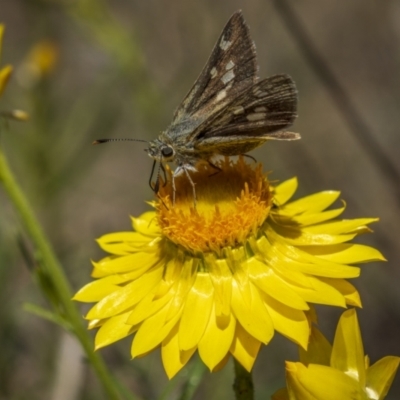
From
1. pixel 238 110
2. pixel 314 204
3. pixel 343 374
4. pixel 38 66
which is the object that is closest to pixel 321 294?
pixel 343 374

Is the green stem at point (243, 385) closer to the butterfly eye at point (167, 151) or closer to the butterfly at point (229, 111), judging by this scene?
the butterfly at point (229, 111)

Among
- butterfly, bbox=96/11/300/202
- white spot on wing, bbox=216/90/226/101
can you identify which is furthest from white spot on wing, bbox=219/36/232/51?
white spot on wing, bbox=216/90/226/101

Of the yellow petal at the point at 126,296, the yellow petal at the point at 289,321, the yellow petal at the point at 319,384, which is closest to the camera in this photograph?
the yellow petal at the point at 319,384

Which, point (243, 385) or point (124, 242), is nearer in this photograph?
point (243, 385)

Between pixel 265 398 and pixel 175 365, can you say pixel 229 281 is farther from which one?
pixel 265 398

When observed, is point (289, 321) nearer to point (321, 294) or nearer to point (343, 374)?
point (321, 294)

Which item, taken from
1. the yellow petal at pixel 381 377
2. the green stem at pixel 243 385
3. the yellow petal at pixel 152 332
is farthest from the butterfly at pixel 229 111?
the yellow petal at pixel 381 377
